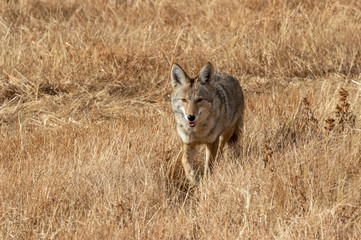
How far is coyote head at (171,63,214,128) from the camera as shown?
578cm

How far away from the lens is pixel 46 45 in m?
9.25

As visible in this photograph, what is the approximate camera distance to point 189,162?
19.6 feet

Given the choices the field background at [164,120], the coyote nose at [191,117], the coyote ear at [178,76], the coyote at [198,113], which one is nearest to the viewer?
the field background at [164,120]

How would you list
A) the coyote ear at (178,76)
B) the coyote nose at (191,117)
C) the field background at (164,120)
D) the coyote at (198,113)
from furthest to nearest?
the coyote ear at (178,76) < the coyote at (198,113) < the coyote nose at (191,117) < the field background at (164,120)

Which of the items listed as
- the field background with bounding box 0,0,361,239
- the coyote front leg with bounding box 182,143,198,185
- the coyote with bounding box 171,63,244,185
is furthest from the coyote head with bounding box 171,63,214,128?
the field background with bounding box 0,0,361,239

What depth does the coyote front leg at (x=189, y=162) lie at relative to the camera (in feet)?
19.3

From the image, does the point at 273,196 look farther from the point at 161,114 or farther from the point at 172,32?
the point at 172,32

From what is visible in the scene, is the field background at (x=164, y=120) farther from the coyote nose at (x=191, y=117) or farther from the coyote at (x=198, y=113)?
the coyote nose at (x=191, y=117)

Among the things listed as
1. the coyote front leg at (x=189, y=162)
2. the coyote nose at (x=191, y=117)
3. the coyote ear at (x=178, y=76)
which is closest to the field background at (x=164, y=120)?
the coyote front leg at (x=189, y=162)

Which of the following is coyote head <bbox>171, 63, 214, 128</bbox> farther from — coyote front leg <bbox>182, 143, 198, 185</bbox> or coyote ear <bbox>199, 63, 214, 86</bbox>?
coyote front leg <bbox>182, 143, 198, 185</bbox>

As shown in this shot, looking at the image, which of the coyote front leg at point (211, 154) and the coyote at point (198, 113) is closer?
the coyote at point (198, 113)

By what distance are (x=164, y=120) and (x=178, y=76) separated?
103 centimetres

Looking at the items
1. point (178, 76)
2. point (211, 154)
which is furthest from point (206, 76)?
point (211, 154)

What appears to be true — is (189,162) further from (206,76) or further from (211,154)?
(206,76)
